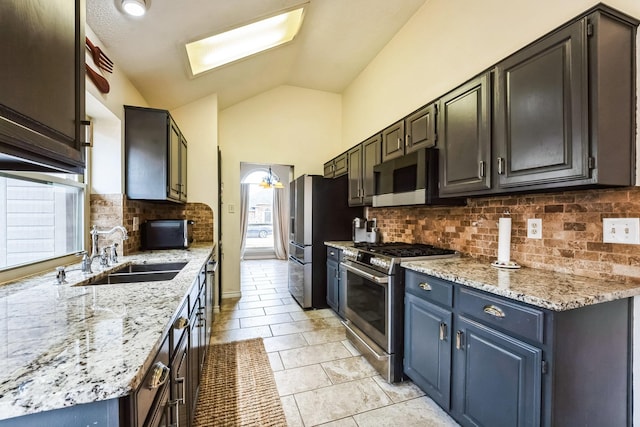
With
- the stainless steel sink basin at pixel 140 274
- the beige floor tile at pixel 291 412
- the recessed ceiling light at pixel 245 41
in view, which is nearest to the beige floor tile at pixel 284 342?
the beige floor tile at pixel 291 412

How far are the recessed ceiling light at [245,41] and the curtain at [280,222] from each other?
4.94m

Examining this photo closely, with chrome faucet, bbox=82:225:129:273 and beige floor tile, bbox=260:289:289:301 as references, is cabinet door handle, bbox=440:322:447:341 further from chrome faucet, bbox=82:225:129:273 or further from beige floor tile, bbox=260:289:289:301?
beige floor tile, bbox=260:289:289:301

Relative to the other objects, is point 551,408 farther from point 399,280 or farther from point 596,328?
point 399,280

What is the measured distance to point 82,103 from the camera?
98 cm

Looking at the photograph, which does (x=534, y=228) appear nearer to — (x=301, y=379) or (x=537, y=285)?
(x=537, y=285)

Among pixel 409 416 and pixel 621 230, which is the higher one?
pixel 621 230

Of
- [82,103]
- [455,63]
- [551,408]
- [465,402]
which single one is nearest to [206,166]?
[82,103]

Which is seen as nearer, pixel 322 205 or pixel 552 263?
pixel 552 263

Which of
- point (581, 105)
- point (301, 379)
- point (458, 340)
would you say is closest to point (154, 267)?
point (301, 379)

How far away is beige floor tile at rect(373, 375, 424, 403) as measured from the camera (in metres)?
1.94

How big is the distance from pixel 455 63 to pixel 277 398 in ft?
9.98

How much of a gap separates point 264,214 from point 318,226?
487 centimetres

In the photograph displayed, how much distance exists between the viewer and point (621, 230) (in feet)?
4.44

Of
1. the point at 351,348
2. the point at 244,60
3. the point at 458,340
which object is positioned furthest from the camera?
the point at 244,60
